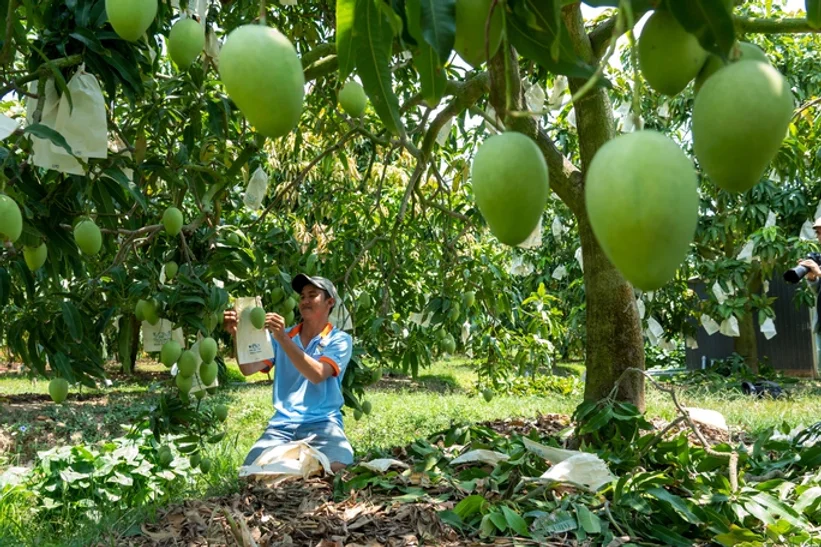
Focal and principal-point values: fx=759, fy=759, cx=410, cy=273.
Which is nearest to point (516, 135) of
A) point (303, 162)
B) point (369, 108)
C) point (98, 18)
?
point (98, 18)

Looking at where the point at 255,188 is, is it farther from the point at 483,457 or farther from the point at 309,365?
the point at 483,457

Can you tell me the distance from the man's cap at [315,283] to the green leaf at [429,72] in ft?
7.26

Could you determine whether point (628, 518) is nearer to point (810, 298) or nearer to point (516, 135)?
point (516, 135)

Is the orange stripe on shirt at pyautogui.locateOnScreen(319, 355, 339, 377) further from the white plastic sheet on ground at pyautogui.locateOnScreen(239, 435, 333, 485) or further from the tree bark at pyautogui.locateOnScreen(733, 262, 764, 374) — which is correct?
the tree bark at pyautogui.locateOnScreen(733, 262, 764, 374)

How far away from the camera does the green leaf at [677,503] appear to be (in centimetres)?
192

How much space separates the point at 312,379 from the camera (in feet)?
9.50

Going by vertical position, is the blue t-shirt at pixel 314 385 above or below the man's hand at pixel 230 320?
below

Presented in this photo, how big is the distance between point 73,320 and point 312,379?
118cm

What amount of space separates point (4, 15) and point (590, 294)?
76.0 inches

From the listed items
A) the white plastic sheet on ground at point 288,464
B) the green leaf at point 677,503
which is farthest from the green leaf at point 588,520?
the white plastic sheet on ground at point 288,464

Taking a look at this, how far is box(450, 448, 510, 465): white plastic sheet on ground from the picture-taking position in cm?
246

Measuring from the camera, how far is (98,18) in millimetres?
1540

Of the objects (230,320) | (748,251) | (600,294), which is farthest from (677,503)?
(748,251)

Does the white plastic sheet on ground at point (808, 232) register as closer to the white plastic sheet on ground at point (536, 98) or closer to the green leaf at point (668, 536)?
the white plastic sheet on ground at point (536, 98)
